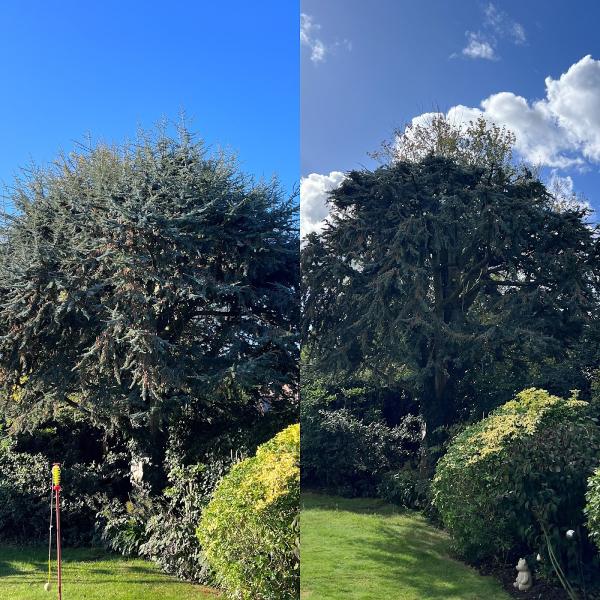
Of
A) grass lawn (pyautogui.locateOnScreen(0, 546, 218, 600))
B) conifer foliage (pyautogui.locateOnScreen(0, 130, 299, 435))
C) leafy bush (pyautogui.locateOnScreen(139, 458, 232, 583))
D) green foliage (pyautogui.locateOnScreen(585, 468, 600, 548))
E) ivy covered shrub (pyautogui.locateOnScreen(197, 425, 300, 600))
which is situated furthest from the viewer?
conifer foliage (pyautogui.locateOnScreen(0, 130, 299, 435))

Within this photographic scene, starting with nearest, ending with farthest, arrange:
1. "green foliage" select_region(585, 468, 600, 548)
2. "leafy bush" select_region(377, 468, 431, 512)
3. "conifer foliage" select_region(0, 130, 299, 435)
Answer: "green foliage" select_region(585, 468, 600, 548) → "leafy bush" select_region(377, 468, 431, 512) → "conifer foliage" select_region(0, 130, 299, 435)

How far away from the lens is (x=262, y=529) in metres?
3.08

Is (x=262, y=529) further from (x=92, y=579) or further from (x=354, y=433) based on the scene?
(x=92, y=579)

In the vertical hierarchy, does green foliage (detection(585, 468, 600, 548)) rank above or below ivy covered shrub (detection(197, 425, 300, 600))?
above

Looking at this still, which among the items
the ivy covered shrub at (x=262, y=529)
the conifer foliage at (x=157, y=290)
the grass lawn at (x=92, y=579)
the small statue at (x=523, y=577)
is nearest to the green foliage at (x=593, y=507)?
the small statue at (x=523, y=577)

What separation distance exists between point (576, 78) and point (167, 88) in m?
4.60

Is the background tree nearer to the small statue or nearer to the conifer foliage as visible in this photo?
the small statue

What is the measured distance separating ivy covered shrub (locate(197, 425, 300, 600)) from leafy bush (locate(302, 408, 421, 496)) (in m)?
1.35

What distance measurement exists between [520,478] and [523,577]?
25 centimetres

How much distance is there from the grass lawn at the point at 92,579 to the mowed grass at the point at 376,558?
2.43 metres

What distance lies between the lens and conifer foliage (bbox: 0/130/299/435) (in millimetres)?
4246

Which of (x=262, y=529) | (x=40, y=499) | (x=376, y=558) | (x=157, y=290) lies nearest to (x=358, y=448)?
(x=376, y=558)

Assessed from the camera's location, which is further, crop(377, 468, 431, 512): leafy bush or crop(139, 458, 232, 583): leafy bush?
crop(139, 458, 232, 583): leafy bush

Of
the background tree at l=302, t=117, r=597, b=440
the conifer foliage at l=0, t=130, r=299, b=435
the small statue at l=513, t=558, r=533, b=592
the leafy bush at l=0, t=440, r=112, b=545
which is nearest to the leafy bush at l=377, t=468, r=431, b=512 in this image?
the background tree at l=302, t=117, r=597, b=440
